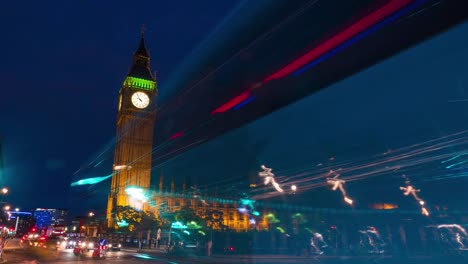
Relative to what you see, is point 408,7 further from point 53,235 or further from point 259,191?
point 259,191

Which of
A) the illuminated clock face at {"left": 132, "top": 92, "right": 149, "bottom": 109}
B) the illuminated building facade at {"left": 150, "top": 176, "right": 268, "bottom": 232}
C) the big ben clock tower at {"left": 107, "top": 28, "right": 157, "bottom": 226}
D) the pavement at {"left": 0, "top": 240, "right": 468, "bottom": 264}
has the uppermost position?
the illuminated clock face at {"left": 132, "top": 92, "right": 149, "bottom": 109}

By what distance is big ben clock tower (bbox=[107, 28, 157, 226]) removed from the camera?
69.1m

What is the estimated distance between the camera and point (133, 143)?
71.9m

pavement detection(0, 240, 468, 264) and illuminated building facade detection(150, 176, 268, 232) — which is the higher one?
illuminated building facade detection(150, 176, 268, 232)

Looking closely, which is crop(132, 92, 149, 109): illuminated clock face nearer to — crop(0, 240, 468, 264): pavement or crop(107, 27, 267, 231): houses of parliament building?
crop(107, 27, 267, 231): houses of parliament building

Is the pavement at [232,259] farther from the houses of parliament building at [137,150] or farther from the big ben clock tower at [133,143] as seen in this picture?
the big ben clock tower at [133,143]

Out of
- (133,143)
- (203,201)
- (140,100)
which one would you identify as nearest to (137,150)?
(133,143)

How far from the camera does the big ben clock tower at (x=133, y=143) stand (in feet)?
227

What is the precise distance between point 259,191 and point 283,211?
533 inches

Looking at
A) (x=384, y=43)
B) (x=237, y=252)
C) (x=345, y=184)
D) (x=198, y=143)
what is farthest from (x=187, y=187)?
(x=384, y=43)

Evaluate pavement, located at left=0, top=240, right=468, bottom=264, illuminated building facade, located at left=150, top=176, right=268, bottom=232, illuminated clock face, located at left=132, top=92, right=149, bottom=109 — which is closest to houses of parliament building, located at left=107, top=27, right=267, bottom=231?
illuminated clock face, located at left=132, top=92, right=149, bottom=109

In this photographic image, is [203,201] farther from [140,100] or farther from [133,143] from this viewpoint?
[140,100]

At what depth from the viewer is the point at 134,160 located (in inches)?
2798

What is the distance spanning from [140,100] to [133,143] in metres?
9.11
